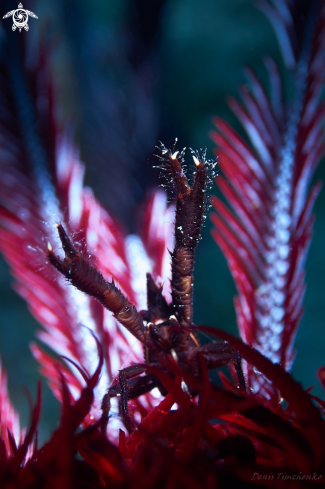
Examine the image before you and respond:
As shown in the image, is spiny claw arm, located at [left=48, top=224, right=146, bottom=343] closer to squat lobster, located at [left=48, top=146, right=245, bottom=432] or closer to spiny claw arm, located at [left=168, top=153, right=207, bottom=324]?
squat lobster, located at [left=48, top=146, right=245, bottom=432]

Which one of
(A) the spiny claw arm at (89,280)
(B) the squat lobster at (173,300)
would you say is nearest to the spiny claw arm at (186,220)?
(B) the squat lobster at (173,300)

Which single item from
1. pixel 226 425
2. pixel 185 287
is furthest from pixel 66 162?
pixel 226 425

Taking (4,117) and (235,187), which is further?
(4,117)

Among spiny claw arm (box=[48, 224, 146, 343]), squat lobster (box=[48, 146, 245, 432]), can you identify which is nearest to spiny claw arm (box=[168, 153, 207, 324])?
squat lobster (box=[48, 146, 245, 432])

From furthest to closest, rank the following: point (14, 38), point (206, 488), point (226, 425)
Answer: point (14, 38)
point (226, 425)
point (206, 488)

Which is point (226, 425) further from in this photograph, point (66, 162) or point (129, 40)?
point (129, 40)

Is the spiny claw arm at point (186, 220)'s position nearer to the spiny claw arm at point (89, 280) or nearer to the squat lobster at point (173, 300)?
the squat lobster at point (173, 300)

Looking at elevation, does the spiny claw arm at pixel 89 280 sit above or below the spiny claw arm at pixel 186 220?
below

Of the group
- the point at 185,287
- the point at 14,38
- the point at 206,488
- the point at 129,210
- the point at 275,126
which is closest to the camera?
the point at 206,488
